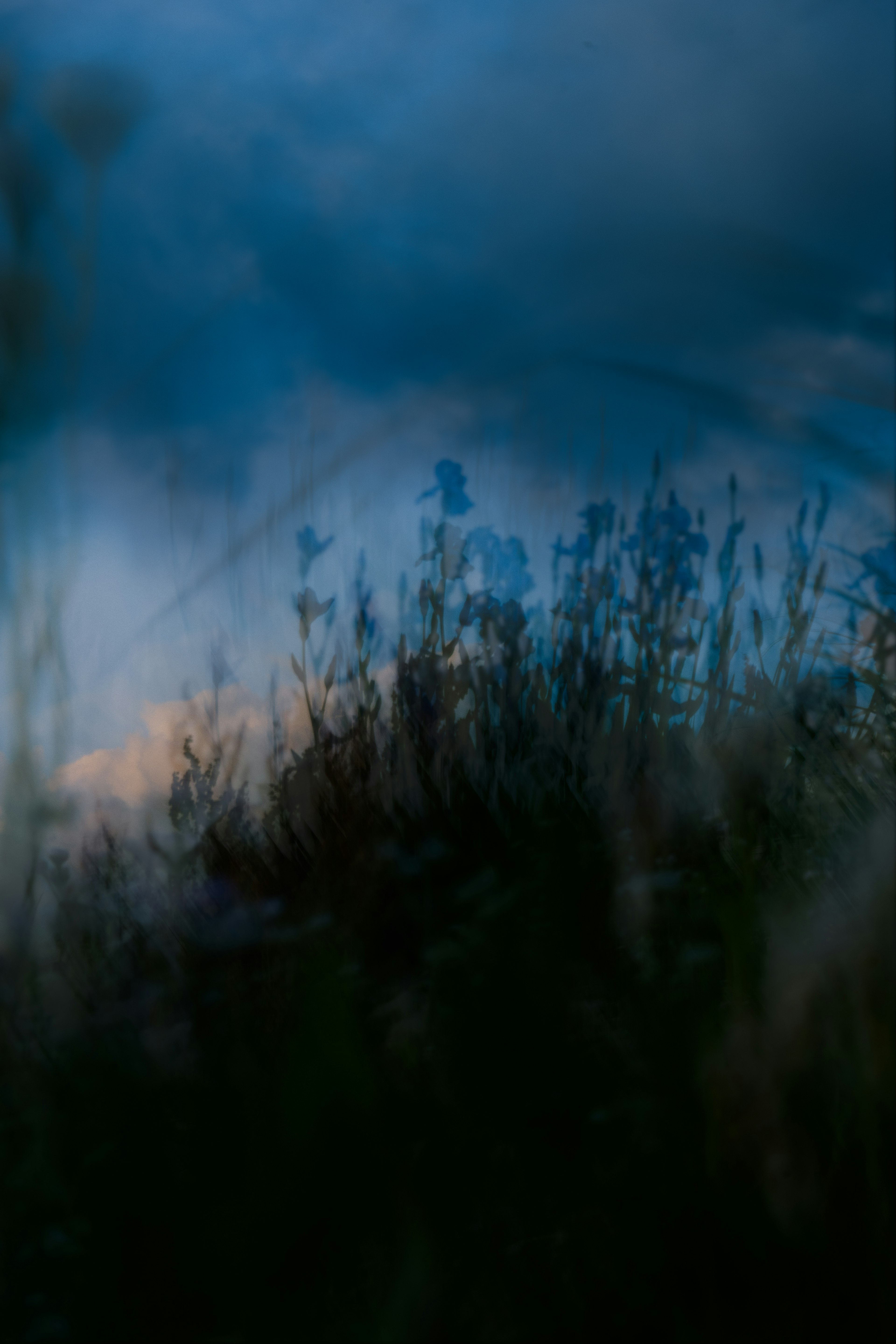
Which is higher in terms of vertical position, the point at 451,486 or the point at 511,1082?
the point at 451,486

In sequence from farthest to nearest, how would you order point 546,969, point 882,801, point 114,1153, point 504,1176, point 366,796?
point 366,796 → point 882,801 → point 546,969 → point 114,1153 → point 504,1176

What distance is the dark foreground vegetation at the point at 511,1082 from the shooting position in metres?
1.04

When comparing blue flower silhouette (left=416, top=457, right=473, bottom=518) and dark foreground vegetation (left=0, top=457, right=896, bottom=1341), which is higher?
blue flower silhouette (left=416, top=457, right=473, bottom=518)

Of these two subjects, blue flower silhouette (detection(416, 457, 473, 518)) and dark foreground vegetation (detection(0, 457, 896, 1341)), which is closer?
dark foreground vegetation (detection(0, 457, 896, 1341))

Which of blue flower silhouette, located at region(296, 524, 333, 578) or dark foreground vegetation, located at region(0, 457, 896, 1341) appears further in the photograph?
blue flower silhouette, located at region(296, 524, 333, 578)

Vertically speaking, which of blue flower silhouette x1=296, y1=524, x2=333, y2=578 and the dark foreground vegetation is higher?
blue flower silhouette x1=296, y1=524, x2=333, y2=578

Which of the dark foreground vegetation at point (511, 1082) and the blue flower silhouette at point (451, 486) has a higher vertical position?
the blue flower silhouette at point (451, 486)

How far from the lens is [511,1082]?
1.29m

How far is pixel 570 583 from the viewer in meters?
3.02

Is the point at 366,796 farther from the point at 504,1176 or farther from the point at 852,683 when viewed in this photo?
the point at 504,1176

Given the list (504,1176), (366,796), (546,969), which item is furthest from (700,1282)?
(366,796)

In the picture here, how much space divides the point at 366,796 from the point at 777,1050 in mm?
1794

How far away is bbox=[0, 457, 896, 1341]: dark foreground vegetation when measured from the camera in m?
1.04

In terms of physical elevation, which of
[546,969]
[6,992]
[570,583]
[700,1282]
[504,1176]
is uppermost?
[570,583]
